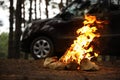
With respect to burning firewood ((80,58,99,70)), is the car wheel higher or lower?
higher

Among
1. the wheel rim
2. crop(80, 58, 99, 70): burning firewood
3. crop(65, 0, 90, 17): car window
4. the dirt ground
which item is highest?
crop(65, 0, 90, 17): car window

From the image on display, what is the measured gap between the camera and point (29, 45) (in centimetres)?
1183

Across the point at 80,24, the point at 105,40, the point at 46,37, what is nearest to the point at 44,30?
the point at 46,37

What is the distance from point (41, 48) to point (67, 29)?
3.38 ft

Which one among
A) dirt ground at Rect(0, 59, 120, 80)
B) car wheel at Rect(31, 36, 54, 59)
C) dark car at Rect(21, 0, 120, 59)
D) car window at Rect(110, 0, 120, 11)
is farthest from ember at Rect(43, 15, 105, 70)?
car wheel at Rect(31, 36, 54, 59)

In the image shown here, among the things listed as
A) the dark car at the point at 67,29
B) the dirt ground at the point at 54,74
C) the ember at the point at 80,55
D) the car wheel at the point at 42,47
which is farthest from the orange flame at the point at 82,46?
the car wheel at the point at 42,47

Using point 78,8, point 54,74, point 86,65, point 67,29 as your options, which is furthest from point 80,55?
point 78,8

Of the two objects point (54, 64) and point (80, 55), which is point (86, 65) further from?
point (54, 64)

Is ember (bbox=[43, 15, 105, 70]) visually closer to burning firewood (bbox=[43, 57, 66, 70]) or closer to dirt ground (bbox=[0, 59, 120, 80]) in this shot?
burning firewood (bbox=[43, 57, 66, 70])

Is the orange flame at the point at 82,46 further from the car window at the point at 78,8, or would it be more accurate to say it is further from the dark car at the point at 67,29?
the car window at the point at 78,8

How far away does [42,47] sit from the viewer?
11219 mm

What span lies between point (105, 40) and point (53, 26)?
1748 mm

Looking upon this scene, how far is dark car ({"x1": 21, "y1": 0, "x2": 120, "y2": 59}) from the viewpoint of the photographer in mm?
10336

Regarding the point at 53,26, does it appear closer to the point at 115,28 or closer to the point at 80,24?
the point at 80,24
